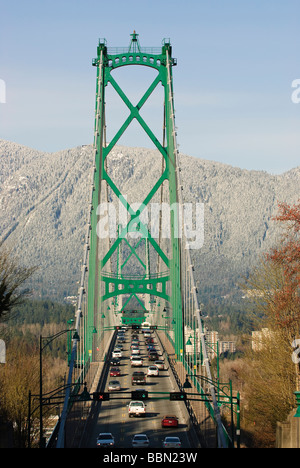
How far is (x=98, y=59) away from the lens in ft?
186

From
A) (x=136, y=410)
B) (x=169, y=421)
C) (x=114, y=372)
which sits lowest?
(x=169, y=421)

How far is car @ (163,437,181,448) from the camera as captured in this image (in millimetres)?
34156

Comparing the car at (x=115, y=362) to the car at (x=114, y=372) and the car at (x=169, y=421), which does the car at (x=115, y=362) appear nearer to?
the car at (x=114, y=372)

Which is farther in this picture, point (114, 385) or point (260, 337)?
point (114, 385)

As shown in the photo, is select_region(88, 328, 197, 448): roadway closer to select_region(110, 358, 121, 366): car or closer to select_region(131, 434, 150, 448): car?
select_region(131, 434, 150, 448): car

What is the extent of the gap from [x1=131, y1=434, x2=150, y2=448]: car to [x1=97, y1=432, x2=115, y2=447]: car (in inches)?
33.9

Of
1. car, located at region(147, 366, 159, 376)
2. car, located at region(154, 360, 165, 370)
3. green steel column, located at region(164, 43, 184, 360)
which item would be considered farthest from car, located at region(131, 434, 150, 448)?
car, located at region(154, 360, 165, 370)

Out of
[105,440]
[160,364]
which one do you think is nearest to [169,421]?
[105,440]

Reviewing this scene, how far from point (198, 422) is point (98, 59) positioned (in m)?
27.1

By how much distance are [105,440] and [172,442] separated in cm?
276

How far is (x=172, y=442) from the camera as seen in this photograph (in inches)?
1352

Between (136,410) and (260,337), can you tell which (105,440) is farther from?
(260,337)

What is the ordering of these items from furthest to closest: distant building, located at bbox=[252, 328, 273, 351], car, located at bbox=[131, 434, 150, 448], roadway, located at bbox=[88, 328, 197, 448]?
distant building, located at bbox=[252, 328, 273, 351] → roadway, located at bbox=[88, 328, 197, 448] → car, located at bbox=[131, 434, 150, 448]
